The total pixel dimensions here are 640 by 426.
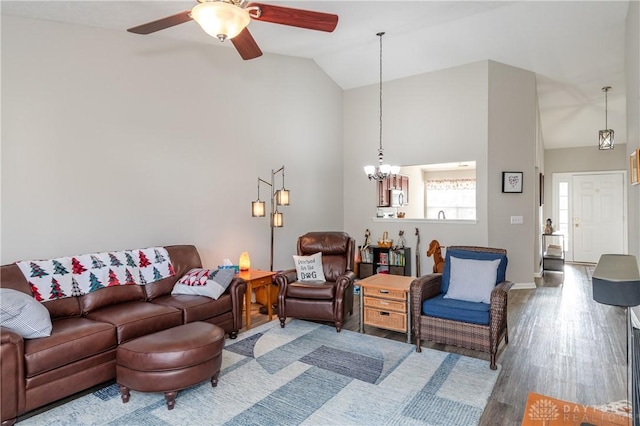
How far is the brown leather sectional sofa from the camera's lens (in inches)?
91.1

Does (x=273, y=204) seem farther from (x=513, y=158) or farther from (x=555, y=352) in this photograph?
(x=513, y=158)

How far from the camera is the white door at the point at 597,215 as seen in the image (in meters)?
8.03

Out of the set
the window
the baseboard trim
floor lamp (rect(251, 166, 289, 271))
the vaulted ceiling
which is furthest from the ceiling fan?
the window

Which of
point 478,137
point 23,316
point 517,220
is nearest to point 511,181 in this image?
point 517,220

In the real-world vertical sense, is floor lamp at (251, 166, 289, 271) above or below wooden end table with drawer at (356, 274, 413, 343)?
above

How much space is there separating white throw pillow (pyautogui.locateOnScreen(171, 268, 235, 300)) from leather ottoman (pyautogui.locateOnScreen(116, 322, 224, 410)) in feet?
3.16

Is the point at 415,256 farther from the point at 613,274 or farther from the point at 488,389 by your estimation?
the point at 613,274

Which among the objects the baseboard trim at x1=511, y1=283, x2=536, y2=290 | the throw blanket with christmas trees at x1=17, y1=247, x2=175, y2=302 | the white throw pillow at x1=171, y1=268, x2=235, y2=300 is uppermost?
the throw blanket with christmas trees at x1=17, y1=247, x2=175, y2=302

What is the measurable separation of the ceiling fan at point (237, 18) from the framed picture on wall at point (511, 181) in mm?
4304

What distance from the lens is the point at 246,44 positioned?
295cm

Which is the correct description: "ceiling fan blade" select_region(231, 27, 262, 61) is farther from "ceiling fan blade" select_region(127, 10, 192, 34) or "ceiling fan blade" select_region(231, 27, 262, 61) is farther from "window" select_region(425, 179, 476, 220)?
"window" select_region(425, 179, 476, 220)

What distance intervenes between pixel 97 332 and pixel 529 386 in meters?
3.28

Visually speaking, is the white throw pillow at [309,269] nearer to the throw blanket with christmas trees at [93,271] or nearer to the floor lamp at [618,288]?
the throw blanket with christmas trees at [93,271]

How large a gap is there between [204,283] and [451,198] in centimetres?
597
